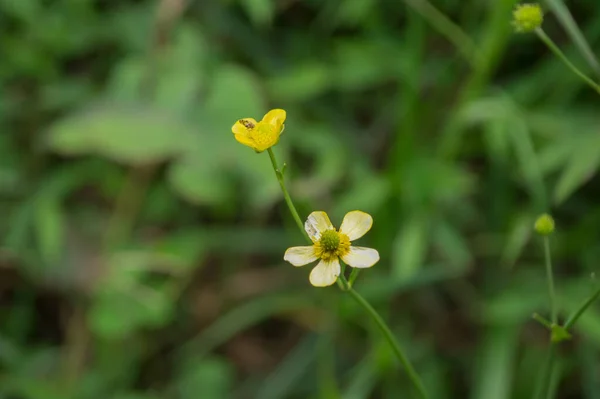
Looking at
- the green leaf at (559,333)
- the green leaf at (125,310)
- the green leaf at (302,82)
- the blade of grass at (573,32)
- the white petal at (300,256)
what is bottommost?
the green leaf at (559,333)

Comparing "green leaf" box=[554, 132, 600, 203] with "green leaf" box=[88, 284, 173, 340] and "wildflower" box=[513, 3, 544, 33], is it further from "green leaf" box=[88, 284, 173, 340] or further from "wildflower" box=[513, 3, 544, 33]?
"green leaf" box=[88, 284, 173, 340]

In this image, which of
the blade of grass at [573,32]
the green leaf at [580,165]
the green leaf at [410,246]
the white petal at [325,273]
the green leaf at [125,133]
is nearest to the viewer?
the white petal at [325,273]

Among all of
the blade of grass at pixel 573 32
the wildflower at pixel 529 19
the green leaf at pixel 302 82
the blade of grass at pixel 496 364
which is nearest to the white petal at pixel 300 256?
the wildflower at pixel 529 19

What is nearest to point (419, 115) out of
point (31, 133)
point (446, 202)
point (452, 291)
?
point (446, 202)

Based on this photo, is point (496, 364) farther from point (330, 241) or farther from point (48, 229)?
point (48, 229)

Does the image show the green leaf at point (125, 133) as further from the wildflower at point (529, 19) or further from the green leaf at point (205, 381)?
the wildflower at point (529, 19)

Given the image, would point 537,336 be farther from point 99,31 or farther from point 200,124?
point 99,31

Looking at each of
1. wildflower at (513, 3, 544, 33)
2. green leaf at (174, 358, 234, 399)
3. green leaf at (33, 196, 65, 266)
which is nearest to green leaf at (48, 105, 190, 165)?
green leaf at (33, 196, 65, 266)

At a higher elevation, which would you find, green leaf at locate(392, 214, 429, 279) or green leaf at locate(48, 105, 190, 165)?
green leaf at locate(48, 105, 190, 165)
